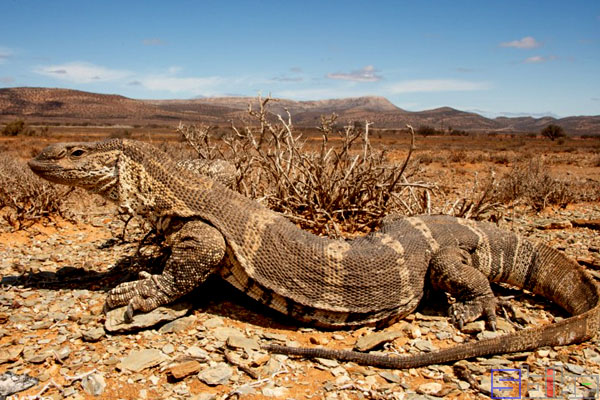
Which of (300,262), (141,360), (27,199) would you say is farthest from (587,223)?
(27,199)

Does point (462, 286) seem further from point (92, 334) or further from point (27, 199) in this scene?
point (27, 199)

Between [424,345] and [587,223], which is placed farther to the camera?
[587,223]

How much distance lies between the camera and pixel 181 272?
12.5 feet

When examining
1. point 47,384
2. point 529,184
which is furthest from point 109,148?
point 529,184

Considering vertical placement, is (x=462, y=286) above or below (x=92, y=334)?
above

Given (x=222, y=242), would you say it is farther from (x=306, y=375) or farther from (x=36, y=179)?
(x=36, y=179)

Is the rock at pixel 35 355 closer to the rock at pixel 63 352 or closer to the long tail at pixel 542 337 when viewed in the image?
the rock at pixel 63 352

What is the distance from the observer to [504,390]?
127 inches

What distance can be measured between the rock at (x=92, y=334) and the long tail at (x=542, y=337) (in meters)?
1.36

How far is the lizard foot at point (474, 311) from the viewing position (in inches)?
161

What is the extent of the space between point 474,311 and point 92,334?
3351 millimetres

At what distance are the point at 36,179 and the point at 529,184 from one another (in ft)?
31.8

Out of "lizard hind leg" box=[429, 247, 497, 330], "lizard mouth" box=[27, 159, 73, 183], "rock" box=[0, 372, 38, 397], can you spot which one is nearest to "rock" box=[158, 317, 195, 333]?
"rock" box=[0, 372, 38, 397]

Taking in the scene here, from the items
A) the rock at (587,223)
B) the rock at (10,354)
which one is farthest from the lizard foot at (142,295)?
the rock at (587,223)
